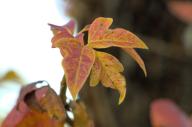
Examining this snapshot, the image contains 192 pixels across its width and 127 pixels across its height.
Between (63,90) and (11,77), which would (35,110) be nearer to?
(63,90)

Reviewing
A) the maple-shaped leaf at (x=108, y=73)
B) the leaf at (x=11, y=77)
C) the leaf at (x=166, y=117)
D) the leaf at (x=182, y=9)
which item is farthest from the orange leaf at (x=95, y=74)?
the leaf at (x=182, y=9)

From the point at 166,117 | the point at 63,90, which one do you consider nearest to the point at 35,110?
the point at 63,90

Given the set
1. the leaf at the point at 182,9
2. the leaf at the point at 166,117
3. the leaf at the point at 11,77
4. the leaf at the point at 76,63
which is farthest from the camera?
A: the leaf at the point at 182,9

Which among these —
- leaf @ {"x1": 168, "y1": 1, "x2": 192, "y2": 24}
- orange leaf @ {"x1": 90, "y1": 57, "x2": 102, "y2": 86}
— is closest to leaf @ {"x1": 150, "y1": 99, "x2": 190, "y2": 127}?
leaf @ {"x1": 168, "y1": 1, "x2": 192, "y2": 24}

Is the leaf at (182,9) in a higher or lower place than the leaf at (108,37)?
lower

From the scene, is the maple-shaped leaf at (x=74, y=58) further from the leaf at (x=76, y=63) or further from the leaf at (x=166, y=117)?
the leaf at (x=166, y=117)

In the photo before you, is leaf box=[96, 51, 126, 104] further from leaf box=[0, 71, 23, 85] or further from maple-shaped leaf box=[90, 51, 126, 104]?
leaf box=[0, 71, 23, 85]
